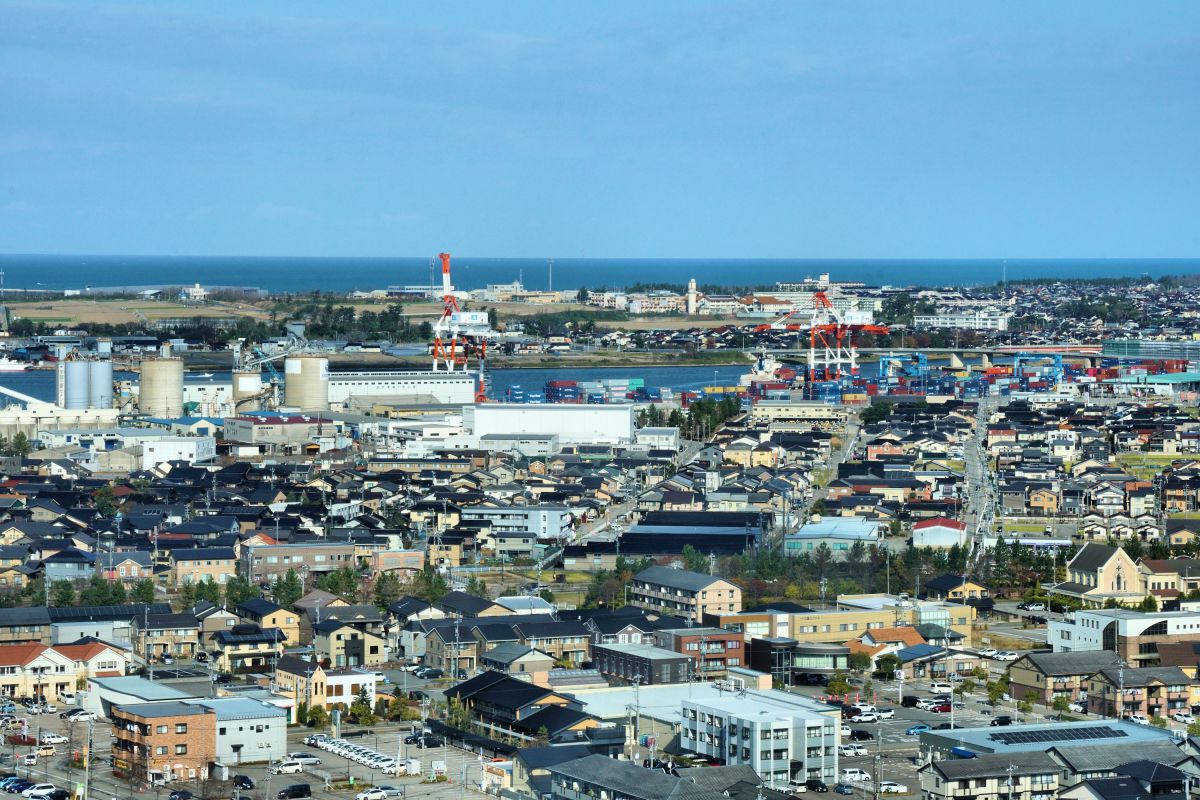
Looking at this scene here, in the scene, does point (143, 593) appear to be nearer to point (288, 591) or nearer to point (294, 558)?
point (288, 591)

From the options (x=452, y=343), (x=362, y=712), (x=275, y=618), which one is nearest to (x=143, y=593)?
(x=275, y=618)

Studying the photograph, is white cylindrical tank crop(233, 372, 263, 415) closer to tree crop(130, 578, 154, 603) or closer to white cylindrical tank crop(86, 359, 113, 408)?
white cylindrical tank crop(86, 359, 113, 408)

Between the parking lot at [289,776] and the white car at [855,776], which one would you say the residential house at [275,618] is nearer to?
the parking lot at [289,776]

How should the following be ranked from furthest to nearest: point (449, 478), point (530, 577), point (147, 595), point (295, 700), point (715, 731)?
1. point (449, 478)
2. point (530, 577)
3. point (147, 595)
4. point (295, 700)
5. point (715, 731)

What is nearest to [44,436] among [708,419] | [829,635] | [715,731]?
[708,419]

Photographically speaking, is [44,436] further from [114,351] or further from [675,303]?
[675,303]

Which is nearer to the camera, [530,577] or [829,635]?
[829,635]

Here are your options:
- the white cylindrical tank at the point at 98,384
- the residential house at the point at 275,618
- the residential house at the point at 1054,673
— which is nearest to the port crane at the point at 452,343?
the white cylindrical tank at the point at 98,384

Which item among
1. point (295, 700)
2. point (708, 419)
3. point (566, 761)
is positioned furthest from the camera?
point (708, 419)
